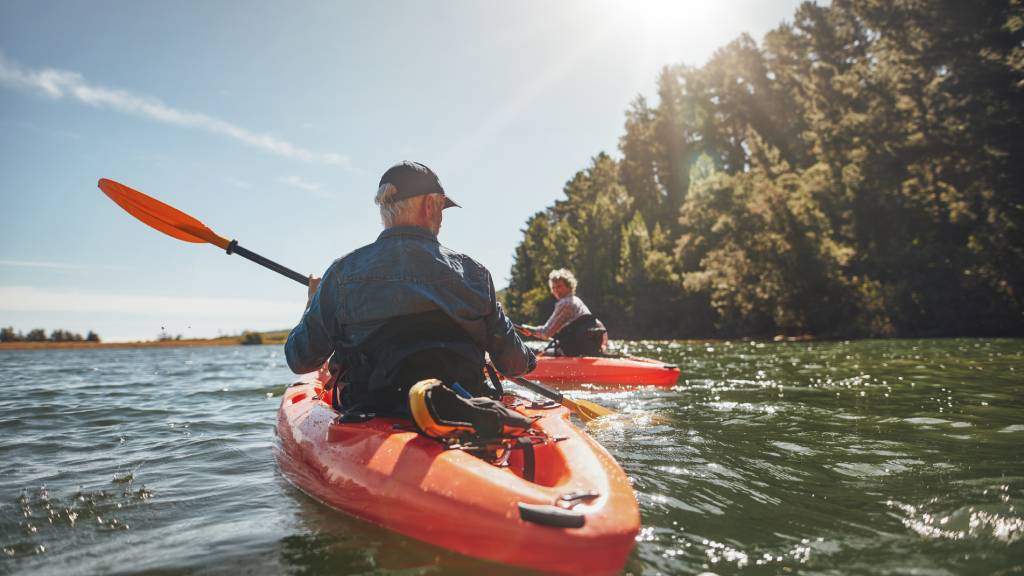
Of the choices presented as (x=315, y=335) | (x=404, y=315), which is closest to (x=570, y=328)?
(x=315, y=335)

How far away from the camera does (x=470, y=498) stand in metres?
2.37

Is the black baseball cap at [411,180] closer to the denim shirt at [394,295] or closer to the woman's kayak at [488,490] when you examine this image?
the denim shirt at [394,295]

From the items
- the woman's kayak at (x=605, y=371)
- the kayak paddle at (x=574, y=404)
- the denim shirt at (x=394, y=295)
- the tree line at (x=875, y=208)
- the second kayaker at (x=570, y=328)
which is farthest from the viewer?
the tree line at (x=875, y=208)

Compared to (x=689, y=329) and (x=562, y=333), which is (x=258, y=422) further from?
(x=689, y=329)

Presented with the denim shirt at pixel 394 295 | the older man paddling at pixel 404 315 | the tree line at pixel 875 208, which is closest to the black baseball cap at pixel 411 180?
the older man paddling at pixel 404 315

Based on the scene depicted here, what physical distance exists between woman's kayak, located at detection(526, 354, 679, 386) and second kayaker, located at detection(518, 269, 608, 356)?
1.03 ft

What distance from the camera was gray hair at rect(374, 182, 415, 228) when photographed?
3422mm

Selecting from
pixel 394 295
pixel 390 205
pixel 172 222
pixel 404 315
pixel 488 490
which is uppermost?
pixel 172 222

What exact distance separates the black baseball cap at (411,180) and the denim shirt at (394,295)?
0.80 ft

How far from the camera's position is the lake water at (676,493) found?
8.22 ft

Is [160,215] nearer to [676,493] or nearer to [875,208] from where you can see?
[676,493]

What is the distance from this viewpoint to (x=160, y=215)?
6.79 meters

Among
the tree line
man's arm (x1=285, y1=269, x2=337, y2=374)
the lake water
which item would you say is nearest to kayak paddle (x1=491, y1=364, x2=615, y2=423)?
the lake water

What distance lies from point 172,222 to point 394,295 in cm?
510
